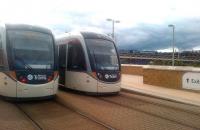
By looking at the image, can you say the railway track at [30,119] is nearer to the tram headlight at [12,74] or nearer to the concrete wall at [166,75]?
the tram headlight at [12,74]

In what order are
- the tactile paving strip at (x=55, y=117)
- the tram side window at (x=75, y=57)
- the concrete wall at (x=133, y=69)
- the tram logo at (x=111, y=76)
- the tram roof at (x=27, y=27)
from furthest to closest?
1. the concrete wall at (x=133, y=69)
2. the tram side window at (x=75, y=57)
3. the tram logo at (x=111, y=76)
4. the tram roof at (x=27, y=27)
5. the tactile paving strip at (x=55, y=117)

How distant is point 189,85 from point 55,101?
272 inches

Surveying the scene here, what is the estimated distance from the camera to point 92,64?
15.8 metres

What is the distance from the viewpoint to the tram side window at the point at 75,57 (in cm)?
1623

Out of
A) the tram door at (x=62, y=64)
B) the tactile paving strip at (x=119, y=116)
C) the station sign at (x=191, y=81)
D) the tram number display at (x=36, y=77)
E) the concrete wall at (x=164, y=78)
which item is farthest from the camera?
the concrete wall at (x=164, y=78)

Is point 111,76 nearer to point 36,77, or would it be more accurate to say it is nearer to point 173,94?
point 173,94

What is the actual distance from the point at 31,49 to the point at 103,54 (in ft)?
11.6

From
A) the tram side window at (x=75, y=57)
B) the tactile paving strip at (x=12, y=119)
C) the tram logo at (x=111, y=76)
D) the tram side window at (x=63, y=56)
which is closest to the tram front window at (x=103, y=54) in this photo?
the tram logo at (x=111, y=76)

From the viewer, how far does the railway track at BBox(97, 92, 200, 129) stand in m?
11.0

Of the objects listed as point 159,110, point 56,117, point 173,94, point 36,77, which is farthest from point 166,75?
point 56,117

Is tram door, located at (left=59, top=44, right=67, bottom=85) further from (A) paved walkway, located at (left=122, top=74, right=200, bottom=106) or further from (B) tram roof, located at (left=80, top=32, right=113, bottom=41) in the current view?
(A) paved walkway, located at (left=122, top=74, right=200, bottom=106)

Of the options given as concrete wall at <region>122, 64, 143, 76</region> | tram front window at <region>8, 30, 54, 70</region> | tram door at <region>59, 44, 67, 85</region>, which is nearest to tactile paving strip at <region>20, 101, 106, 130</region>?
tram front window at <region>8, 30, 54, 70</region>

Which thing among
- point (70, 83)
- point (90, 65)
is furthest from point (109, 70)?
point (70, 83)

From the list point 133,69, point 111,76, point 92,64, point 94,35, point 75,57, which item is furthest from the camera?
point 133,69
